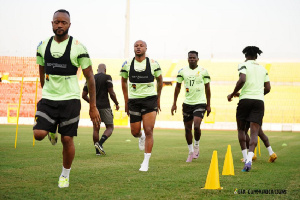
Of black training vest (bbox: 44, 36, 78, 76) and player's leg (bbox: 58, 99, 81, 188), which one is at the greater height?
black training vest (bbox: 44, 36, 78, 76)

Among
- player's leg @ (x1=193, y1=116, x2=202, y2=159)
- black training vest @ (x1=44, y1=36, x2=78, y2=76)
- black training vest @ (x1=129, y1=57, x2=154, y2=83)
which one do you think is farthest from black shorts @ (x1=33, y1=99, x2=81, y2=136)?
player's leg @ (x1=193, y1=116, x2=202, y2=159)

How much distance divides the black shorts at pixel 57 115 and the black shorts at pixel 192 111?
5.09 metres

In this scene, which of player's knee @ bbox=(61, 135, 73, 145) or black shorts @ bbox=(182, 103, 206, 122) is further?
black shorts @ bbox=(182, 103, 206, 122)

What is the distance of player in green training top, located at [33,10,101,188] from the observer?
19.8 ft

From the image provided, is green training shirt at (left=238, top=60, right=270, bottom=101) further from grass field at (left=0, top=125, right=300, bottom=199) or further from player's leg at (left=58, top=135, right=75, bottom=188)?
player's leg at (left=58, top=135, right=75, bottom=188)

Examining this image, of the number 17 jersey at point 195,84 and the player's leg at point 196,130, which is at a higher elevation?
the number 17 jersey at point 195,84

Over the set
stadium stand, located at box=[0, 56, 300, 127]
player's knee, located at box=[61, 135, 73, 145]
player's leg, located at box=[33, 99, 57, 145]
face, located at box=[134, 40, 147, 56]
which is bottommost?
stadium stand, located at box=[0, 56, 300, 127]

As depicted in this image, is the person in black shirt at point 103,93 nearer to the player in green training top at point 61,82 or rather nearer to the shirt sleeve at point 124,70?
the shirt sleeve at point 124,70

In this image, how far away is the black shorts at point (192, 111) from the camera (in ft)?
35.5

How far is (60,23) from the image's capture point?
6.02 meters

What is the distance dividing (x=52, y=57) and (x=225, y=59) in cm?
4860

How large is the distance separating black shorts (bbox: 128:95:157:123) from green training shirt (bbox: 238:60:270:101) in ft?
5.57

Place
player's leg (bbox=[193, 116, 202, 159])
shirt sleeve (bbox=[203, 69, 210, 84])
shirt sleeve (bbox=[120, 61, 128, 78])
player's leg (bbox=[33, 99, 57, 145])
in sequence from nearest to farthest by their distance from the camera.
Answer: player's leg (bbox=[33, 99, 57, 145])
shirt sleeve (bbox=[120, 61, 128, 78])
player's leg (bbox=[193, 116, 202, 159])
shirt sleeve (bbox=[203, 69, 210, 84])

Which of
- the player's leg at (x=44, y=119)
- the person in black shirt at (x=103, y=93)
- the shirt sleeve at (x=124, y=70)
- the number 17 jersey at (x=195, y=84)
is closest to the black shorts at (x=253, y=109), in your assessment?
the number 17 jersey at (x=195, y=84)
